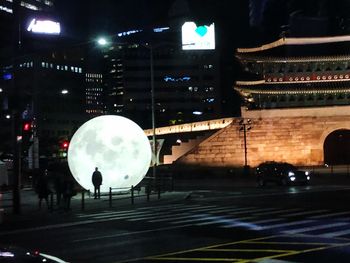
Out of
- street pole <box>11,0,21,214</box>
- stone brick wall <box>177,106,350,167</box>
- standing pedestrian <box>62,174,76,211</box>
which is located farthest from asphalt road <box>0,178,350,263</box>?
stone brick wall <box>177,106,350,167</box>

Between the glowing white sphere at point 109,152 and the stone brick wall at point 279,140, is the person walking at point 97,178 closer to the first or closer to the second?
the glowing white sphere at point 109,152

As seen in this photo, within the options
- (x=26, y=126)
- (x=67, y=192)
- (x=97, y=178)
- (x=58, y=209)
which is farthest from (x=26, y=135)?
(x=97, y=178)

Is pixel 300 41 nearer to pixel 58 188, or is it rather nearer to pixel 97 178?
pixel 97 178

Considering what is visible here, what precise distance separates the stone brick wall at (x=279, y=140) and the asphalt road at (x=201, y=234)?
41.4m

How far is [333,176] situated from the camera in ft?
155

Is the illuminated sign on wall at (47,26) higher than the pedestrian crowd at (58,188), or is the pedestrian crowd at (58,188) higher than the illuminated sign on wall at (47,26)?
the illuminated sign on wall at (47,26)

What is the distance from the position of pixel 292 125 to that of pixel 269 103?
3.86 metres

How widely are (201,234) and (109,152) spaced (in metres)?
14.5

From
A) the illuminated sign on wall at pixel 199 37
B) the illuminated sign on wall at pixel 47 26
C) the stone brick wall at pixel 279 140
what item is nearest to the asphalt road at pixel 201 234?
the stone brick wall at pixel 279 140

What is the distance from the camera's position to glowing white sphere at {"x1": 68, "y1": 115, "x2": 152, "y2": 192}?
27922 mm

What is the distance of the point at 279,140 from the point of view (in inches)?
2547

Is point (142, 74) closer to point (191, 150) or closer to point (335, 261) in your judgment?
point (191, 150)

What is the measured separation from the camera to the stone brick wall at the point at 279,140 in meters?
64.0

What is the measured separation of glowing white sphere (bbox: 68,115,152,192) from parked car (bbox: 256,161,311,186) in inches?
475
